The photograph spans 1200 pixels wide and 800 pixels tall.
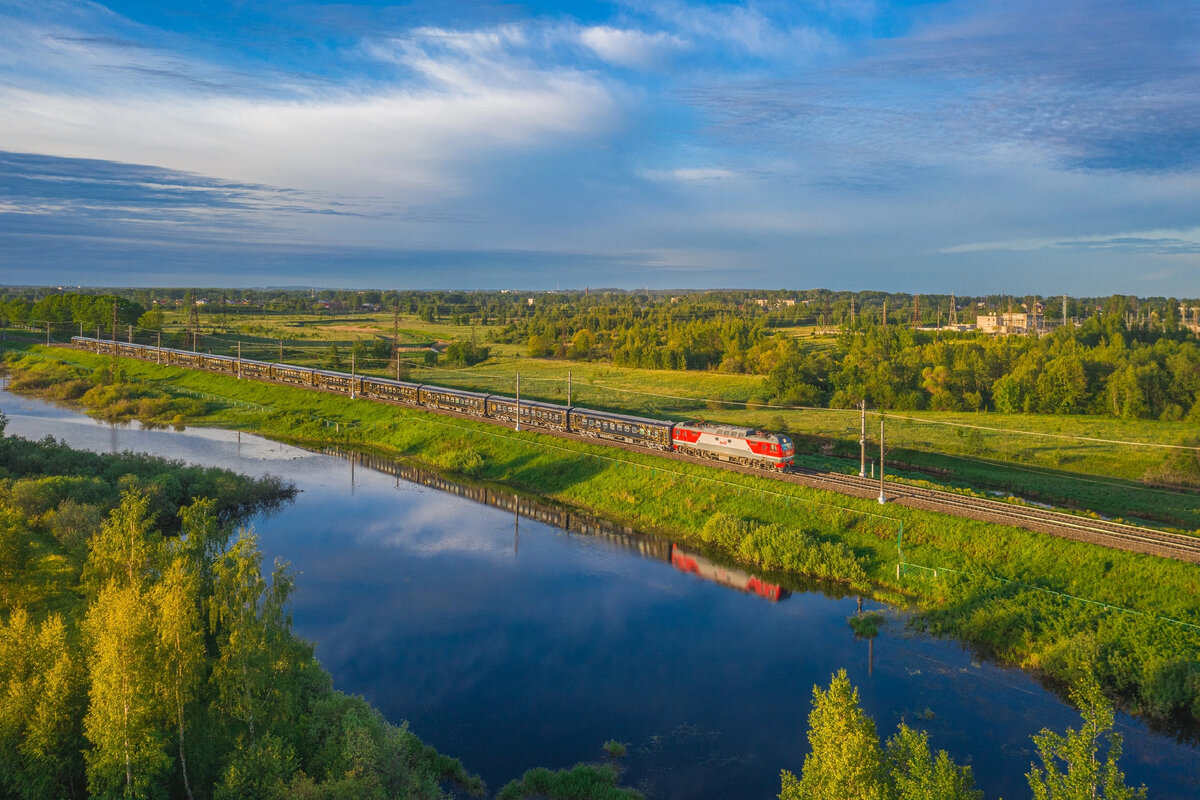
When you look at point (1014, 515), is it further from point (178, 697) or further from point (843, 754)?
point (178, 697)

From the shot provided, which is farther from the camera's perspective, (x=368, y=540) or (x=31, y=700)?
(x=368, y=540)

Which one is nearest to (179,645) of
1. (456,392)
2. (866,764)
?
(866,764)

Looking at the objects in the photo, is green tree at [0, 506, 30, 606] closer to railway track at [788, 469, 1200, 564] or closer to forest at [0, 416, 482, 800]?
forest at [0, 416, 482, 800]

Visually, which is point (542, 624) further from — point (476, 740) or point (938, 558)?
point (938, 558)

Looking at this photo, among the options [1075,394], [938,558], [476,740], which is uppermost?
[1075,394]

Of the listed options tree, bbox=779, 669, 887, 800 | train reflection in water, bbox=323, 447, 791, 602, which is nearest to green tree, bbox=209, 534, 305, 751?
tree, bbox=779, 669, 887, 800

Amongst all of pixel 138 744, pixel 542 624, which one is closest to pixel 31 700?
pixel 138 744

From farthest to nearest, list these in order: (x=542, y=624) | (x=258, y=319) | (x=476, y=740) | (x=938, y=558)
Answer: (x=258, y=319), (x=938, y=558), (x=542, y=624), (x=476, y=740)
